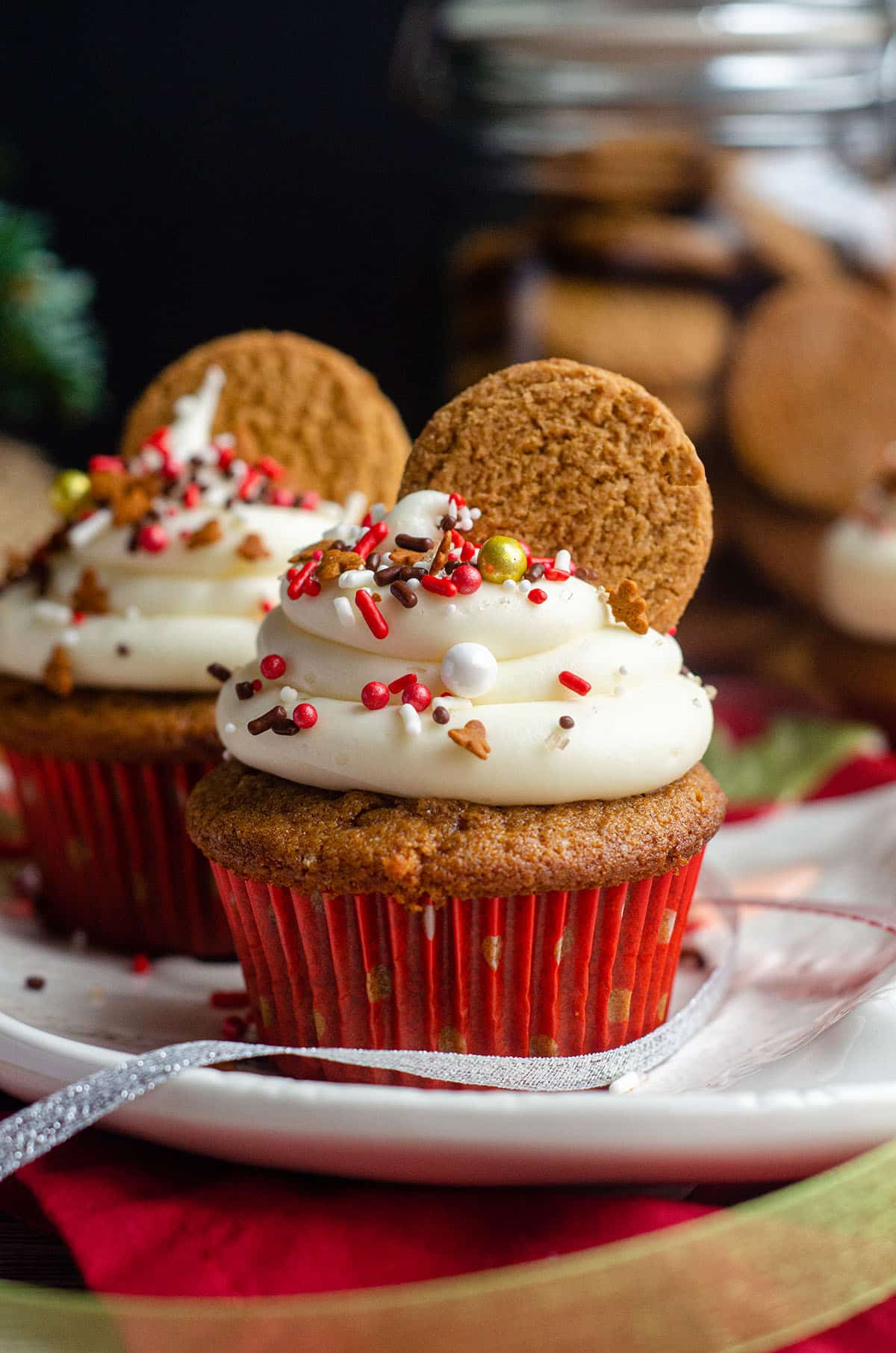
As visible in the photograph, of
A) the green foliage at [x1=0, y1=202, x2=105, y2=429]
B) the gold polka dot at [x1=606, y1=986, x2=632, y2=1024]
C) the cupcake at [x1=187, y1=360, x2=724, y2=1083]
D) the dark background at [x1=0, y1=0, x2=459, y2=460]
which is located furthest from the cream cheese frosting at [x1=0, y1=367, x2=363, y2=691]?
the dark background at [x1=0, y1=0, x2=459, y2=460]

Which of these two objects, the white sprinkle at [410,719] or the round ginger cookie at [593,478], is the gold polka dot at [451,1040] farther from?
the round ginger cookie at [593,478]

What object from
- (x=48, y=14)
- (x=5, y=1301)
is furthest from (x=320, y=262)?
(x=5, y=1301)

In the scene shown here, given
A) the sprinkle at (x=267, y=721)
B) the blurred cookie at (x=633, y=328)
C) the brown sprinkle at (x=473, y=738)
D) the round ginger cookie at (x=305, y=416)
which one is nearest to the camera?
the brown sprinkle at (x=473, y=738)

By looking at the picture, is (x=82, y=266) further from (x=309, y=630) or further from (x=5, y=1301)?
(x=5, y=1301)

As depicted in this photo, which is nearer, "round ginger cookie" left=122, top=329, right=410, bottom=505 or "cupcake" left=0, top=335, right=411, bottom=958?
"cupcake" left=0, top=335, right=411, bottom=958

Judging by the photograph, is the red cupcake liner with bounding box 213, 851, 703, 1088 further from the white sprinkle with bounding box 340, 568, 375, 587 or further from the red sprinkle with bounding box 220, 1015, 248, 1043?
the white sprinkle with bounding box 340, 568, 375, 587

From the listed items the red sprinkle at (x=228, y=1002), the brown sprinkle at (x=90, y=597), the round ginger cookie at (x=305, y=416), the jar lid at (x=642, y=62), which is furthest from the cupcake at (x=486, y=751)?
the jar lid at (x=642, y=62)
